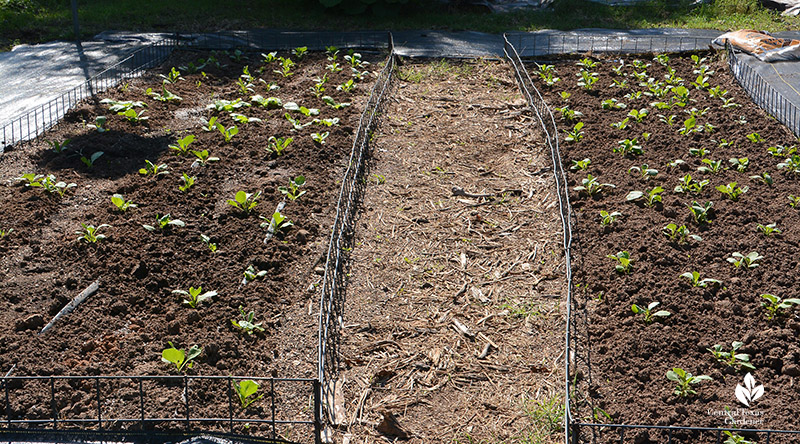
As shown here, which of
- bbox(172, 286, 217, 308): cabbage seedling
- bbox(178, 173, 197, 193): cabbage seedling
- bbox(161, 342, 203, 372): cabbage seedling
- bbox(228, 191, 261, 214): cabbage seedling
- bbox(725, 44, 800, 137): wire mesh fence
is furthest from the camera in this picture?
bbox(725, 44, 800, 137): wire mesh fence

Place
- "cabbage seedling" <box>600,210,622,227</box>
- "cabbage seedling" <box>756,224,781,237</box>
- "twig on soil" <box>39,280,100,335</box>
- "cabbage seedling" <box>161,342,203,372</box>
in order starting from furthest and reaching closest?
"cabbage seedling" <box>600,210,622,227</box>
"cabbage seedling" <box>756,224,781,237</box>
"twig on soil" <box>39,280,100,335</box>
"cabbage seedling" <box>161,342,203,372</box>

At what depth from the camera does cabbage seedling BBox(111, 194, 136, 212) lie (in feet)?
22.1

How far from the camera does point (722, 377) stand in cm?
473

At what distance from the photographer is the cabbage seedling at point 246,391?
15.0ft

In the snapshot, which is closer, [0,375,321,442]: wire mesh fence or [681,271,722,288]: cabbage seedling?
[0,375,321,442]: wire mesh fence

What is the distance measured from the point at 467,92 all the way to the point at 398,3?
5435 millimetres

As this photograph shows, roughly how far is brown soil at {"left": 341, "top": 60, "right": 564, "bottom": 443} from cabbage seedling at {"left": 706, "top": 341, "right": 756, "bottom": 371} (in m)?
1.05

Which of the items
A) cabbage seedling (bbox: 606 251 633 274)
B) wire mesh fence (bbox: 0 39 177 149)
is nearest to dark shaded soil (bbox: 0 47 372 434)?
wire mesh fence (bbox: 0 39 177 149)

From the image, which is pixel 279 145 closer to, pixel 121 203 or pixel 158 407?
pixel 121 203

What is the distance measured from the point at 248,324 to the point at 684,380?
304 cm

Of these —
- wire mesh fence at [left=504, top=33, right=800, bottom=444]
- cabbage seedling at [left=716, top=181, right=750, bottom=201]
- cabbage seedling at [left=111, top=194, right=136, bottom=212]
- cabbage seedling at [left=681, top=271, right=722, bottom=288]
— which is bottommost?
wire mesh fence at [left=504, top=33, right=800, bottom=444]

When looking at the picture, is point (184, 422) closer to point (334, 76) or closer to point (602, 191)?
point (602, 191)

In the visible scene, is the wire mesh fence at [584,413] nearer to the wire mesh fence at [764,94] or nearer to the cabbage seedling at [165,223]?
the wire mesh fence at [764,94]

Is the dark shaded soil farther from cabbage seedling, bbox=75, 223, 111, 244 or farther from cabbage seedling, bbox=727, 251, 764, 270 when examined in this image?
cabbage seedling, bbox=727, 251, 764, 270
